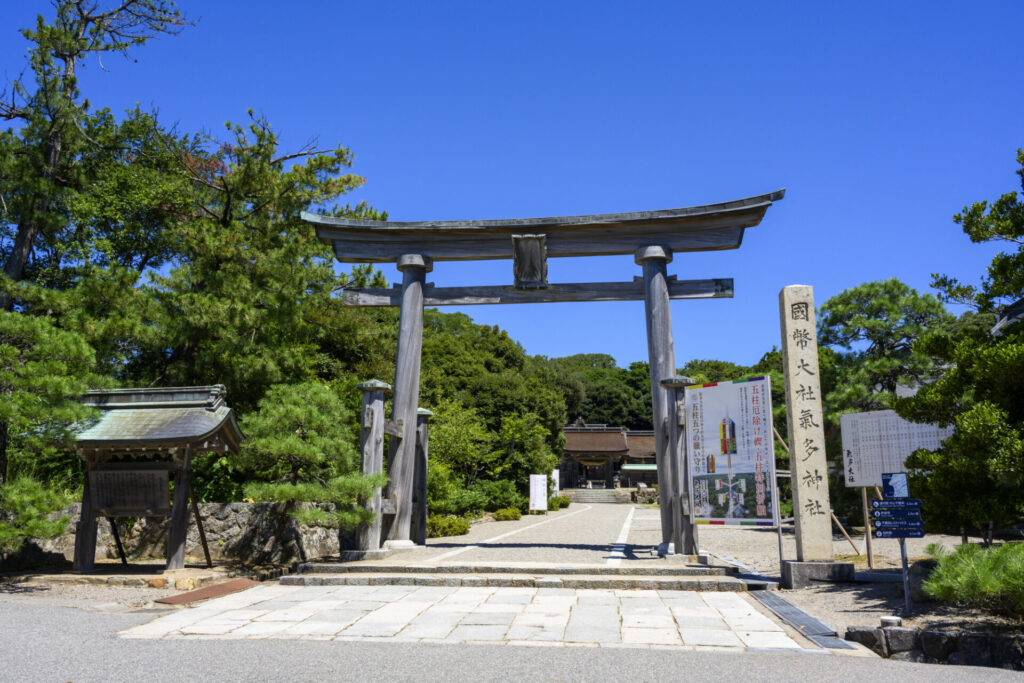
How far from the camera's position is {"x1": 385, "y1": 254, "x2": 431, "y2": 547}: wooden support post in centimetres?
927

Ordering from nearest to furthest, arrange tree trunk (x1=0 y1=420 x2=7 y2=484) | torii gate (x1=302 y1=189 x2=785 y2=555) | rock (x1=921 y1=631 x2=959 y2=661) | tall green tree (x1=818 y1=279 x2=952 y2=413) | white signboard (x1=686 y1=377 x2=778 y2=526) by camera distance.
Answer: rock (x1=921 y1=631 x2=959 y2=661), white signboard (x1=686 y1=377 x2=778 y2=526), tree trunk (x1=0 y1=420 x2=7 y2=484), torii gate (x1=302 y1=189 x2=785 y2=555), tall green tree (x1=818 y1=279 x2=952 y2=413)

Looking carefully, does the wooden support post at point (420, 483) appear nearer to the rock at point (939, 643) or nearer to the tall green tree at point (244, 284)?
the tall green tree at point (244, 284)

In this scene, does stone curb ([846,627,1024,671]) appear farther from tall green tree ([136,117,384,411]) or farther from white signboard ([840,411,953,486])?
tall green tree ([136,117,384,411])

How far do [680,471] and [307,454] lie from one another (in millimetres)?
4794

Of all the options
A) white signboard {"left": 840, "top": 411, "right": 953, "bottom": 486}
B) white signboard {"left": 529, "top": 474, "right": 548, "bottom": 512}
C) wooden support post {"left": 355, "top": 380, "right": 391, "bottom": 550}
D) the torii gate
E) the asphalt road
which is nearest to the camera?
the asphalt road

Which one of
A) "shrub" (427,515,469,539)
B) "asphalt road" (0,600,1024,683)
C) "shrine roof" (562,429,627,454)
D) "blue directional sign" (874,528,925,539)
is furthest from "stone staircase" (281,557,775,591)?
"shrine roof" (562,429,627,454)

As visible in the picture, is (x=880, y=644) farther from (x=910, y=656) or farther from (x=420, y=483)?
(x=420, y=483)

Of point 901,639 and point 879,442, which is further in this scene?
point 879,442

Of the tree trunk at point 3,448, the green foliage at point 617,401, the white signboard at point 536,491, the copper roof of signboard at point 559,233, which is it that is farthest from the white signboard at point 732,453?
the green foliage at point 617,401

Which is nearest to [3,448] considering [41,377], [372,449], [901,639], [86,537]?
[86,537]

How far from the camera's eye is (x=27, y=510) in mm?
7078

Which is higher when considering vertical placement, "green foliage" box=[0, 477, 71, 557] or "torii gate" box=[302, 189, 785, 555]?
"torii gate" box=[302, 189, 785, 555]

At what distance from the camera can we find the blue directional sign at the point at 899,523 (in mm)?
5340

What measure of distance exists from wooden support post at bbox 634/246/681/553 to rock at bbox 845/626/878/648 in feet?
11.3
